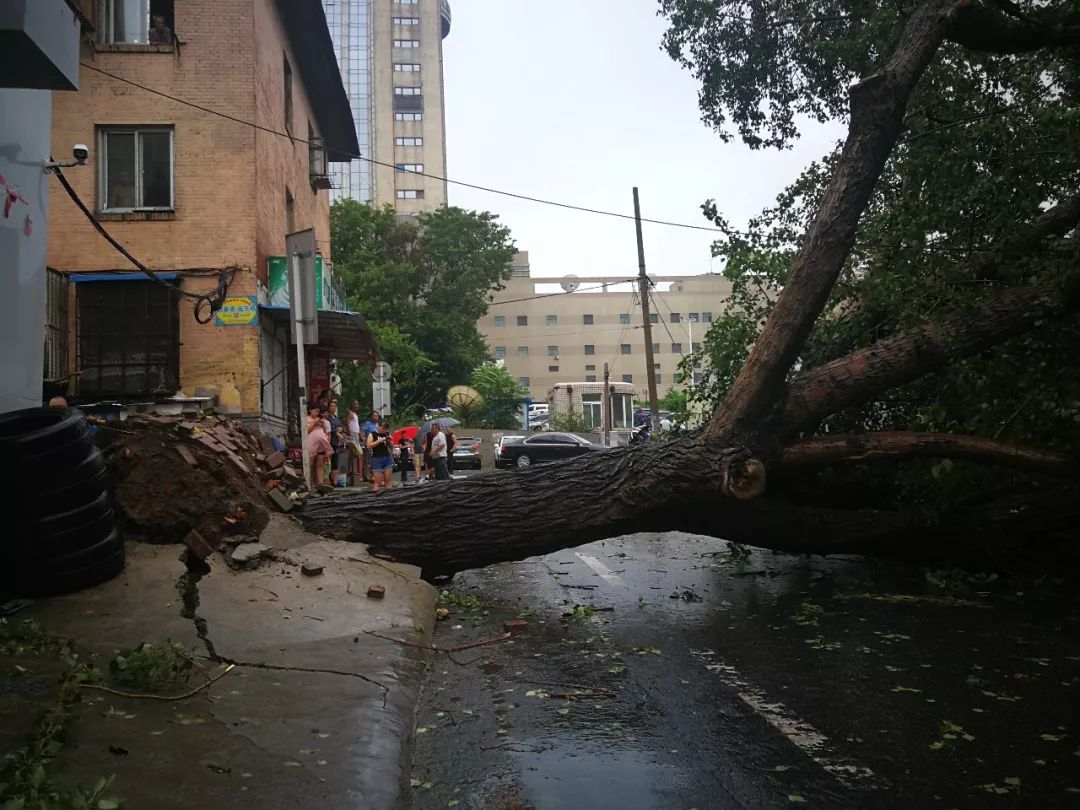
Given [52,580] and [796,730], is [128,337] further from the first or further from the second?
[796,730]

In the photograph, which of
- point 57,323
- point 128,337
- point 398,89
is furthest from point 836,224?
point 398,89

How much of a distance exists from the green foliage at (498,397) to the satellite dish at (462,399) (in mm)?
866

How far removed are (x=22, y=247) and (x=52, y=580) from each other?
256cm

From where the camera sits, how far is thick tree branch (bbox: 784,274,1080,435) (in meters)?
6.56

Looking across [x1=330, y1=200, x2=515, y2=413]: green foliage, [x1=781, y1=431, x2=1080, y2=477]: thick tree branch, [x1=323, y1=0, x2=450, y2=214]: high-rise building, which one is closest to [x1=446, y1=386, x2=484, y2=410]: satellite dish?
[x1=330, y1=200, x2=515, y2=413]: green foliage

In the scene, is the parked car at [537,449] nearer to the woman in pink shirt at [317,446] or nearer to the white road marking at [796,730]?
the woman in pink shirt at [317,446]

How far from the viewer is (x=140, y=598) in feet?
17.7

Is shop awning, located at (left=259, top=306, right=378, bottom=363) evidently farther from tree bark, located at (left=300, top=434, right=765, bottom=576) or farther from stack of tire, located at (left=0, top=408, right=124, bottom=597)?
stack of tire, located at (left=0, top=408, right=124, bottom=597)

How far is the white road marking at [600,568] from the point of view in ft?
28.4

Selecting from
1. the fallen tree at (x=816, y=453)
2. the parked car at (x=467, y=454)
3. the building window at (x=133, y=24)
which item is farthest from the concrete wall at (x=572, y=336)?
the fallen tree at (x=816, y=453)

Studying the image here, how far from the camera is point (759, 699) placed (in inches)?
177

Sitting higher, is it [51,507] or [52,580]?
[51,507]

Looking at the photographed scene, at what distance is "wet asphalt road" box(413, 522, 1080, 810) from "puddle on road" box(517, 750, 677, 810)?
0.01 m

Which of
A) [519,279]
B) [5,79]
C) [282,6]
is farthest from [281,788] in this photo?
[519,279]
